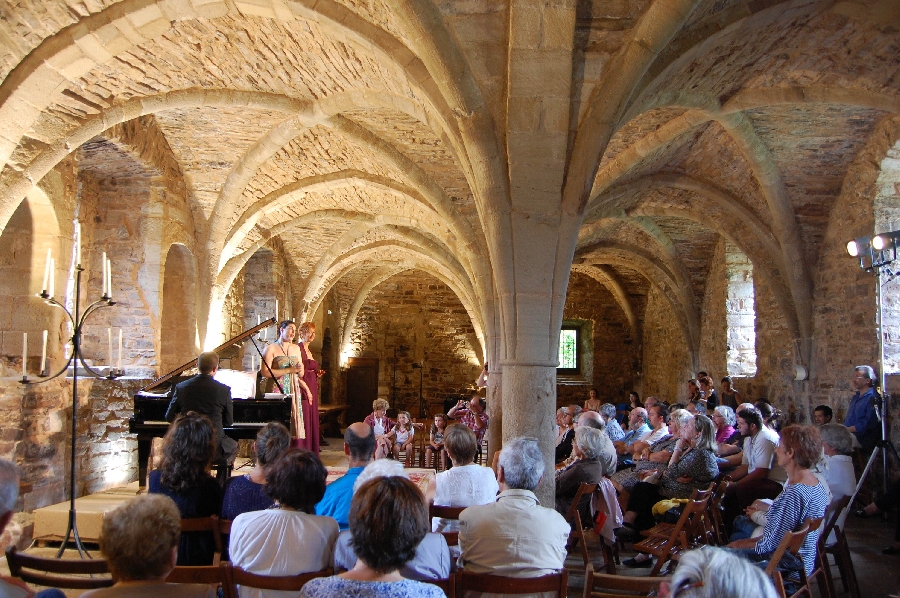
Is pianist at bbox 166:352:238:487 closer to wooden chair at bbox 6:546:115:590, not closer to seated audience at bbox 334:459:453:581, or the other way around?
wooden chair at bbox 6:546:115:590

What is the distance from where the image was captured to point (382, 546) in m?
1.89

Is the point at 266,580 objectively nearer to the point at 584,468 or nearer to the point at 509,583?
the point at 509,583

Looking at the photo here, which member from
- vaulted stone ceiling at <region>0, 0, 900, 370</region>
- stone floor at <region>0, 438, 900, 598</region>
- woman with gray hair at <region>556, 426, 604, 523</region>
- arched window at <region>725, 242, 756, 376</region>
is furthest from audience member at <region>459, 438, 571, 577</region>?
arched window at <region>725, 242, 756, 376</region>

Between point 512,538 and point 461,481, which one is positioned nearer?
point 512,538

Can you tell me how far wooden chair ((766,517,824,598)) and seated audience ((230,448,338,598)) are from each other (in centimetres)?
160

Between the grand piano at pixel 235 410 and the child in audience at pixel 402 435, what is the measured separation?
226 cm

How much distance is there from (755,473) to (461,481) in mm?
2265

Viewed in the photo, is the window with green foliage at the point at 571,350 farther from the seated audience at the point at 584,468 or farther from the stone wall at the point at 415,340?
the seated audience at the point at 584,468

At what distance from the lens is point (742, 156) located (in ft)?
28.0

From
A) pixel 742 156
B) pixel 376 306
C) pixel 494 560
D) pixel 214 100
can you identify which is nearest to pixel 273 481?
pixel 494 560

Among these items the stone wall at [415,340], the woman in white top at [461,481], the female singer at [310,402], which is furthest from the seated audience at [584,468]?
the stone wall at [415,340]

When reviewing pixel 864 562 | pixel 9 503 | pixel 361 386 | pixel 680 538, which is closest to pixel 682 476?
pixel 680 538

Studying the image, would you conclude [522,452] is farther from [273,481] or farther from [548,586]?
[273,481]

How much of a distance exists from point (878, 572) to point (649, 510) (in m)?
1.52
